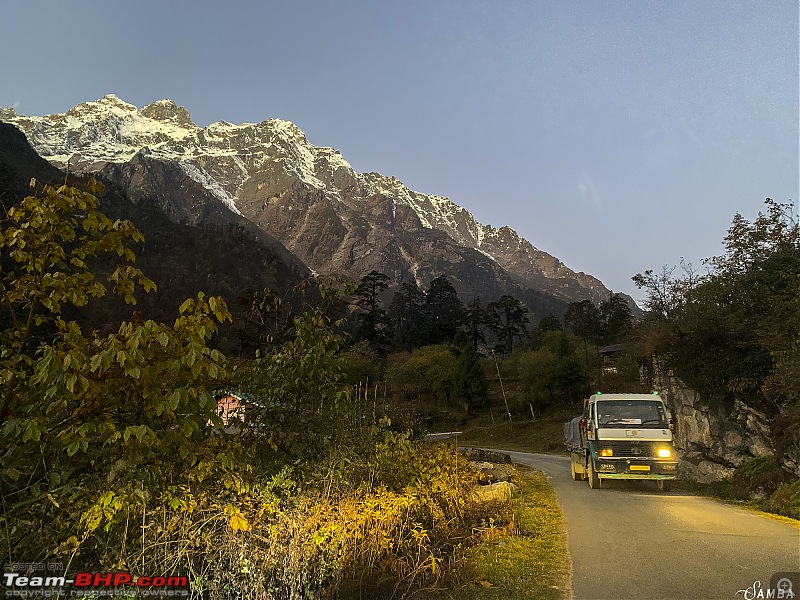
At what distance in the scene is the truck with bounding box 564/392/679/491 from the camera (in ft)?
43.9

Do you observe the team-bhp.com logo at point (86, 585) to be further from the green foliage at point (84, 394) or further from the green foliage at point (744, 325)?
the green foliage at point (744, 325)

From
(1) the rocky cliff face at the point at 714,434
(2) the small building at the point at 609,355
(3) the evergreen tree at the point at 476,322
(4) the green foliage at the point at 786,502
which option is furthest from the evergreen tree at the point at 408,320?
(4) the green foliage at the point at 786,502

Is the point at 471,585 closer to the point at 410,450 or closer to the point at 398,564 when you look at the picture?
the point at 398,564

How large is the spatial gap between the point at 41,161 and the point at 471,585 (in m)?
165

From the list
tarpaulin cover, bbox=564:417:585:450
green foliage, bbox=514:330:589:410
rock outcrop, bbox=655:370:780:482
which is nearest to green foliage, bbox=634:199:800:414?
rock outcrop, bbox=655:370:780:482

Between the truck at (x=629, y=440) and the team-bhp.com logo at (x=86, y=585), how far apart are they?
11.8 metres

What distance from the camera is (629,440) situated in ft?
44.4

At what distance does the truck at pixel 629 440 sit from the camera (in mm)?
13375

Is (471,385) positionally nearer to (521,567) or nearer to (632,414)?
(632,414)

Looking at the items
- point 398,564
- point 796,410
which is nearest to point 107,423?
point 398,564

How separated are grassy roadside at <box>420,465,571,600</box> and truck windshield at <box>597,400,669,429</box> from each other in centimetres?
536

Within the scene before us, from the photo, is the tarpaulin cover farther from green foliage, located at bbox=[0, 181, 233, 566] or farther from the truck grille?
green foliage, located at bbox=[0, 181, 233, 566]

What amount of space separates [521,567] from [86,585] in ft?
15.9

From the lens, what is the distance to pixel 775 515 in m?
10.1
